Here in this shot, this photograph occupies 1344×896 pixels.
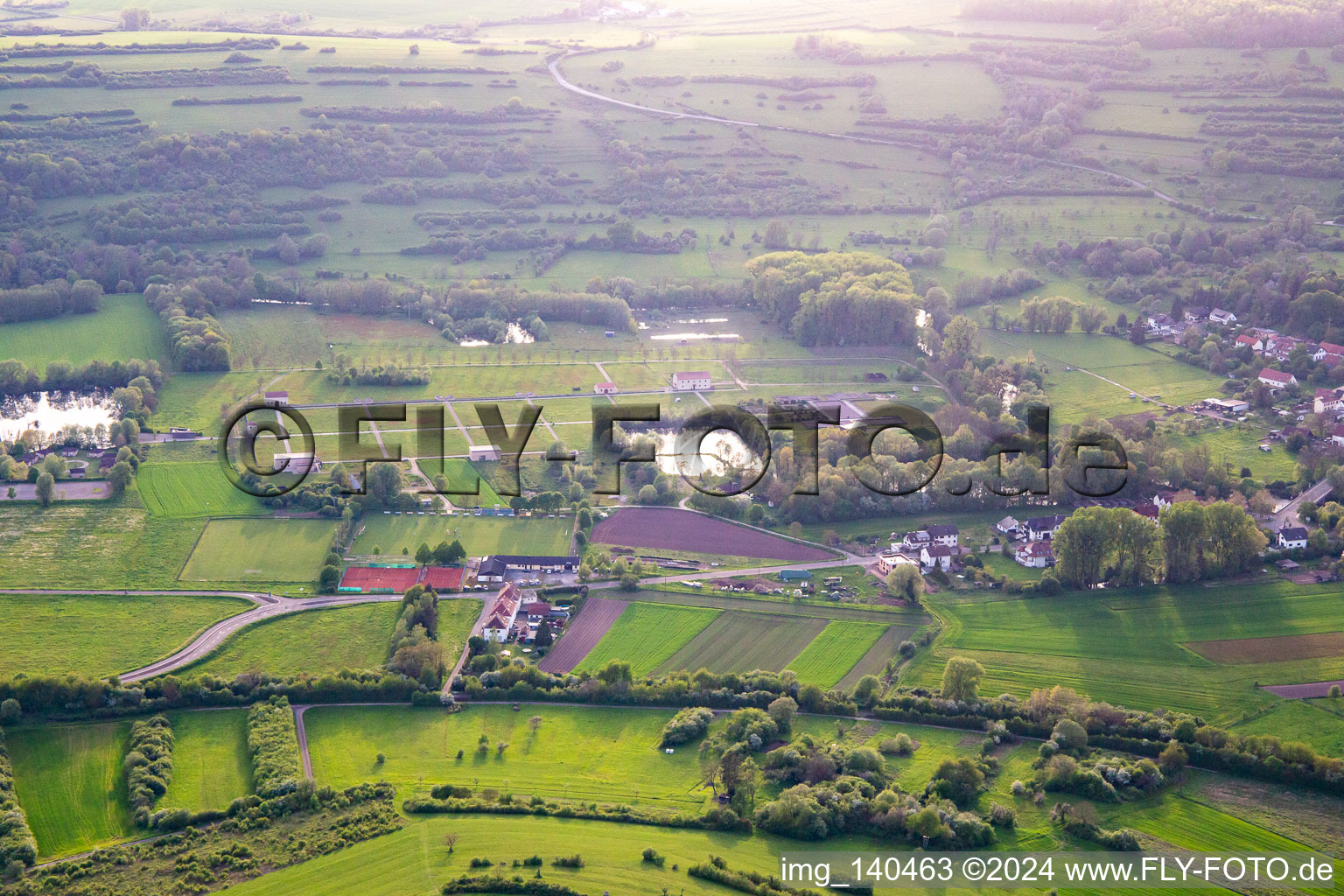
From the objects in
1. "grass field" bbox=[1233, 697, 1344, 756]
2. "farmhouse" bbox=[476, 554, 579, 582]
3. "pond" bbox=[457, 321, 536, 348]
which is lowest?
"grass field" bbox=[1233, 697, 1344, 756]

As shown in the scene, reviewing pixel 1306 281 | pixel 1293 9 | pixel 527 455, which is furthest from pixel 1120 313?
pixel 1293 9

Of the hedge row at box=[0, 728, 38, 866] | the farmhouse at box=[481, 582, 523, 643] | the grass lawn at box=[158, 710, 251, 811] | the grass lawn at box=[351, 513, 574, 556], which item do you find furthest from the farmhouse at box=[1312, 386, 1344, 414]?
the hedge row at box=[0, 728, 38, 866]

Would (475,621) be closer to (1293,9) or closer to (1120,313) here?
(1120,313)

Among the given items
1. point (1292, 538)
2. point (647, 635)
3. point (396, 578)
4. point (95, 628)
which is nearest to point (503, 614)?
point (647, 635)

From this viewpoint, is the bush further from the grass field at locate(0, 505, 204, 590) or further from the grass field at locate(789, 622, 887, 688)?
the grass field at locate(0, 505, 204, 590)

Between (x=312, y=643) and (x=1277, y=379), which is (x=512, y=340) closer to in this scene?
(x=312, y=643)

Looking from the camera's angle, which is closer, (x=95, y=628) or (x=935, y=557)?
(x=95, y=628)

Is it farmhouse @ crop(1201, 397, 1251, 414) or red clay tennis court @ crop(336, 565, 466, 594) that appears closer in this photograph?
red clay tennis court @ crop(336, 565, 466, 594)
